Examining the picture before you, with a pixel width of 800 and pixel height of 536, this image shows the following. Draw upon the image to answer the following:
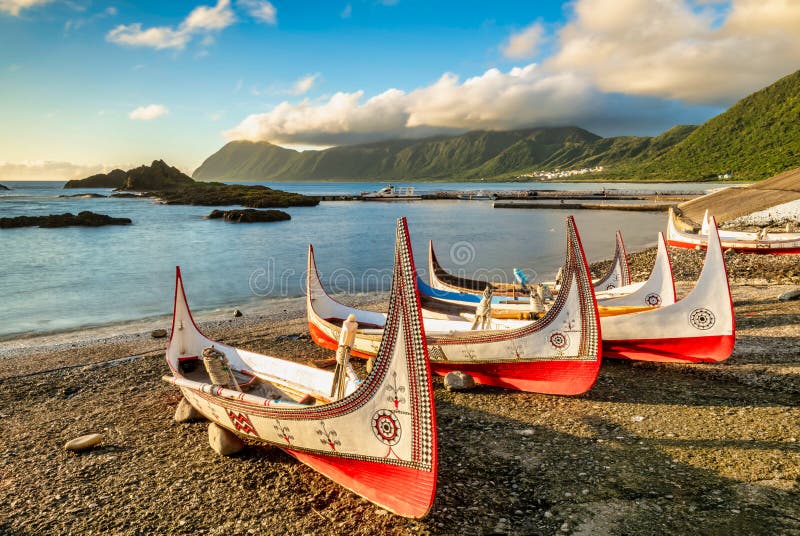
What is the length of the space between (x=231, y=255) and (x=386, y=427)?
3819cm

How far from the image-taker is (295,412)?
678cm

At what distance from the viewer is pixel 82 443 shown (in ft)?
27.7

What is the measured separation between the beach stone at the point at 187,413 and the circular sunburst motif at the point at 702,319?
35.9 ft

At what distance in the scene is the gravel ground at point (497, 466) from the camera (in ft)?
20.2

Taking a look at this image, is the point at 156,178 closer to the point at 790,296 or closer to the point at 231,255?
the point at 231,255

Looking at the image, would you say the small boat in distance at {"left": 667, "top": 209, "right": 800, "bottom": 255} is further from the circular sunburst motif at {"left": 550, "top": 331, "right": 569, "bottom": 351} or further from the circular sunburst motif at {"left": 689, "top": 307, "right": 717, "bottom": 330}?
the circular sunburst motif at {"left": 550, "top": 331, "right": 569, "bottom": 351}

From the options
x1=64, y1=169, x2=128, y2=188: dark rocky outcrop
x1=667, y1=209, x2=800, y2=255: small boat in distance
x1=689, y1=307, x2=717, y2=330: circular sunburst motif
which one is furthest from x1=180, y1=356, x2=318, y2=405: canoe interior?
x1=64, y1=169, x2=128, y2=188: dark rocky outcrop

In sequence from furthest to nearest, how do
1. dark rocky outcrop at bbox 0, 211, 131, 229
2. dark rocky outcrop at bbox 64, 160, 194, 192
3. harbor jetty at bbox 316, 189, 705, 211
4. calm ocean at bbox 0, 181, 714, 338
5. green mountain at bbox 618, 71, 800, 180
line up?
dark rocky outcrop at bbox 64, 160, 194, 192, green mountain at bbox 618, 71, 800, 180, harbor jetty at bbox 316, 189, 705, 211, dark rocky outcrop at bbox 0, 211, 131, 229, calm ocean at bbox 0, 181, 714, 338

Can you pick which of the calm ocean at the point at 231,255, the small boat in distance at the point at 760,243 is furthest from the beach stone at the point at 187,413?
the small boat in distance at the point at 760,243

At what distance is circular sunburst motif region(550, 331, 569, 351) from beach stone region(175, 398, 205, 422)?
7.12m

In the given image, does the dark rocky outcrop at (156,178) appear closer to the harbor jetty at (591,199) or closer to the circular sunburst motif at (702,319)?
the harbor jetty at (591,199)

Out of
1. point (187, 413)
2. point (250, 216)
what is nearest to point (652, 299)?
point (187, 413)

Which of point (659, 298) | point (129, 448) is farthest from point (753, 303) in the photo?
point (129, 448)

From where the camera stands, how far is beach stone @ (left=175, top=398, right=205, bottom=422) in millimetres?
9352
